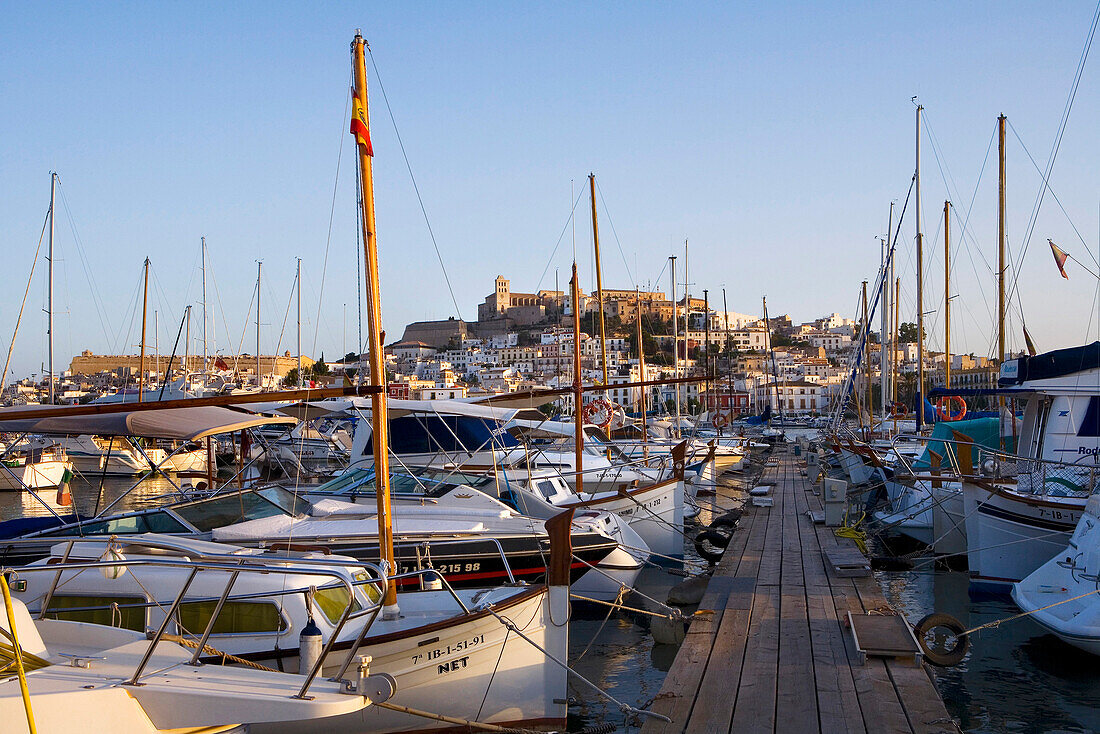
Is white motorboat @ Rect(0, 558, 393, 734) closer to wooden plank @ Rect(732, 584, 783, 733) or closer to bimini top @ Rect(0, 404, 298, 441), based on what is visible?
wooden plank @ Rect(732, 584, 783, 733)

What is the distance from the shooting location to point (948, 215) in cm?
3303

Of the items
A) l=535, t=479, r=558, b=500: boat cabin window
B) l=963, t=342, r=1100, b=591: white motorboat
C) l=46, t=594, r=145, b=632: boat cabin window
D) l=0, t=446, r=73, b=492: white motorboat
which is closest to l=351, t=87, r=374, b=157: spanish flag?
l=46, t=594, r=145, b=632: boat cabin window

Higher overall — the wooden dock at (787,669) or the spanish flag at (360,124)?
the spanish flag at (360,124)

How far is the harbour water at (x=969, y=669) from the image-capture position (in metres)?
10.0

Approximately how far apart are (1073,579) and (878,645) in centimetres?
389

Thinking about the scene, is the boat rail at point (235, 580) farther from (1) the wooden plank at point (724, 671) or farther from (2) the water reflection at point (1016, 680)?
(2) the water reflection at point (1016, 680)

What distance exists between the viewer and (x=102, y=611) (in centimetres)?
871

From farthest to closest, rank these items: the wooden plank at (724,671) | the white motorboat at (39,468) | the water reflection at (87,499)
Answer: the white motorboat at (39,468)
the water reflection at (87,499)
the wooden plank at (724,671)

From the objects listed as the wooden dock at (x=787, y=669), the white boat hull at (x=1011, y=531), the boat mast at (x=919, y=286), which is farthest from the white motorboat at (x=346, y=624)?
the boat mast at (x=919, y=286)

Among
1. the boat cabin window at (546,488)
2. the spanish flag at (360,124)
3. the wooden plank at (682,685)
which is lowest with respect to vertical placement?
the wooden plank at (682,685)

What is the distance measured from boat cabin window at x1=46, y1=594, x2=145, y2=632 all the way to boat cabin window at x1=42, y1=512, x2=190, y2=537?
3.49m

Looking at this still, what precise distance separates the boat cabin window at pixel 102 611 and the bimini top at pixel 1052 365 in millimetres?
15931

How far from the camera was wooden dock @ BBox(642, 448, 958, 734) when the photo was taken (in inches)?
305

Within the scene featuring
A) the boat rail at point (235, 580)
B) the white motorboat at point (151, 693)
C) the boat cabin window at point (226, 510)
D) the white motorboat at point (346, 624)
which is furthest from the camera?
the boat cabin window at point (226, 510)
